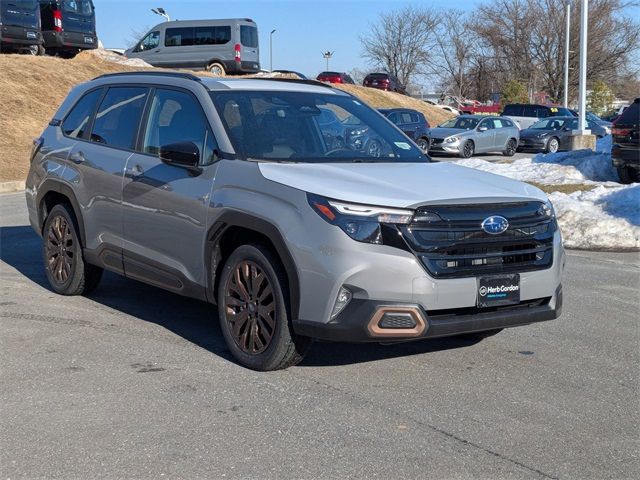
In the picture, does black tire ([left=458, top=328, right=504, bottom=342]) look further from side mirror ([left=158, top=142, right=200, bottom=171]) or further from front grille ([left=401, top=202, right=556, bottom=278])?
side mirror ([left=158, top=142, right=200, bottom=171])

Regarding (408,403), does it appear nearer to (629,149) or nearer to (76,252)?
(76,252)

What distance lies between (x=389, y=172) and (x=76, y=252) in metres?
2.98

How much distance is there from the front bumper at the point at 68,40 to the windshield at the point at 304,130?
26.1 m

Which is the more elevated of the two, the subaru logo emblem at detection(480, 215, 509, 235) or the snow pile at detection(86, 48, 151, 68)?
the snow pile at detection(86, 48, 151, 68)

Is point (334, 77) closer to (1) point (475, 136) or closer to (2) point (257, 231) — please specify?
(1) point (475, 136)

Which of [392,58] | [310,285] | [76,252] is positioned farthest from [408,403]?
[392,58]

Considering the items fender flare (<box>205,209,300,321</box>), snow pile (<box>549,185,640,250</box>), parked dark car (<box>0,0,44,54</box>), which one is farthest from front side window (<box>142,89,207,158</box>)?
parked dark car (<box>0,0,44,54</box>)

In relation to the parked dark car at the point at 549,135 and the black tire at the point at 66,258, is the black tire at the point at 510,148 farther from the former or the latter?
the black tire at the point at 66,258

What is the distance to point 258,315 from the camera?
5.61 meters

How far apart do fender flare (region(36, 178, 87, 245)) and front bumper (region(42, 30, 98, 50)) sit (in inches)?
962

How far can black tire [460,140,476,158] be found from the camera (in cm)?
3014

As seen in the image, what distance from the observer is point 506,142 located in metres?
32.3

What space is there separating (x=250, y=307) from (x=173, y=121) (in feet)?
5.49

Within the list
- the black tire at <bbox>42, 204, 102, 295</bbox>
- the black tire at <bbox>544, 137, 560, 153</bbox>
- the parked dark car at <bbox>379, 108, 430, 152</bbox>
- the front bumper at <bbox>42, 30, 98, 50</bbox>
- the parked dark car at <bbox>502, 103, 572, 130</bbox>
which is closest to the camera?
the black tire at <bbox>42, 204, 102, 295</bbox>
